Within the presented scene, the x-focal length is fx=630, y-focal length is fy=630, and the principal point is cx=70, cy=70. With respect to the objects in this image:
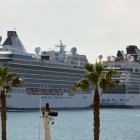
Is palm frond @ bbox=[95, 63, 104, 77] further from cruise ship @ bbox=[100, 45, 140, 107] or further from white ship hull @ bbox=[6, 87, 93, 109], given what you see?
cruise ship @ bbox=[100, 45, 140, 107]

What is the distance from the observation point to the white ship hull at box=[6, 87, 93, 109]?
12025cm

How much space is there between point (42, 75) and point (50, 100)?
5651 mm

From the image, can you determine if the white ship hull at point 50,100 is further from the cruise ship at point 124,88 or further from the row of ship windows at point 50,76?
the cruise ship at point 124,88

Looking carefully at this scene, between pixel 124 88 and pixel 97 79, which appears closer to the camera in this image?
pixel 97 79

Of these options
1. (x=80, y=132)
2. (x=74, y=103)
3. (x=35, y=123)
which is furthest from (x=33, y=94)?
(x=80, y=132)

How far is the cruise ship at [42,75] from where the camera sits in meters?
123

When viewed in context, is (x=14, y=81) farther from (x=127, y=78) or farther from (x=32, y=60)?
(x=127, y=78)

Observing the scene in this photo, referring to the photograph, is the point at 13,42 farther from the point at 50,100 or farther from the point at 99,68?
the point at 99,68

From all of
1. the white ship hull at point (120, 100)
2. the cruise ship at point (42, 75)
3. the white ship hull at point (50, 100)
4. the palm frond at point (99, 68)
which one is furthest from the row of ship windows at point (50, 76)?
the palm frond at point (99, 68)

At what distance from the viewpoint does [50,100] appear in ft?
427

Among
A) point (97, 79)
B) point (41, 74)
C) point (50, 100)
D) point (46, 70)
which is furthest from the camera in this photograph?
point (50, 100)

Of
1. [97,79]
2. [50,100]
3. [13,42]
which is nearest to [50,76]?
[50,100]

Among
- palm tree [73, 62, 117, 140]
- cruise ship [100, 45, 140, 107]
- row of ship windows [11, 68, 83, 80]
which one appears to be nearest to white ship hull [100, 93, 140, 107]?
cruise ship [100, 45, 140, 107]

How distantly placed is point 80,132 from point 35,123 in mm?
17323
